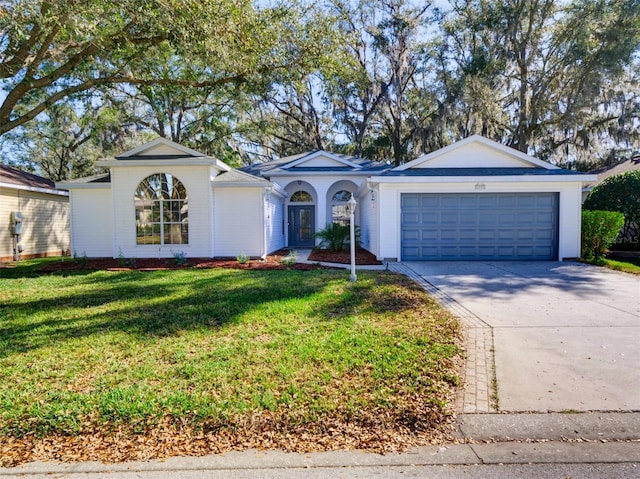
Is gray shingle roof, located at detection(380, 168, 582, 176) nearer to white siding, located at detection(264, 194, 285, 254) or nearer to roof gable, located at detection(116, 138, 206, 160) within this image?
white siding, located at detection(264, 194, 285, 254)

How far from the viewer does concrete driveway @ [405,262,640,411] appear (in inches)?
146

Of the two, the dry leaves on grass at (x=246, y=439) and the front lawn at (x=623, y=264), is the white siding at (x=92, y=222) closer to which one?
the dry leaves on grass at (x=246, y=439)

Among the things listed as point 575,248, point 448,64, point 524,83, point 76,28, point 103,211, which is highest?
point 448,64

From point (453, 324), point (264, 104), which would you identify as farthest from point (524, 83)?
point (453, 324)

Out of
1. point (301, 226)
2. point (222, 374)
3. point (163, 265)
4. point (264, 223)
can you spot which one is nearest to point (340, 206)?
point (301, 226)

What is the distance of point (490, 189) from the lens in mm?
12070

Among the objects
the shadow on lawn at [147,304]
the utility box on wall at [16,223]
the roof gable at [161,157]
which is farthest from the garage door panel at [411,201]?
the utility box on wall at [16,223]

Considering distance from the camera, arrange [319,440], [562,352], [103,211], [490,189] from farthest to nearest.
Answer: [103,211], [490,189], [562,352], [319,440]

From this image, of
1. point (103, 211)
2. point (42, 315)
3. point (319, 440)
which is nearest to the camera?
point (319, 440)

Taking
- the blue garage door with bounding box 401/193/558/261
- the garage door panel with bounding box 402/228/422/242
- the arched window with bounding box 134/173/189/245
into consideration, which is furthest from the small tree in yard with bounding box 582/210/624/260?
the arched window with bounding box 134/173/189/245

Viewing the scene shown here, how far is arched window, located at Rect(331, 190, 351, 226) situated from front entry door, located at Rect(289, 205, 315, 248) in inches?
41.7

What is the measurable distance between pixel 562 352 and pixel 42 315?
23.9ft

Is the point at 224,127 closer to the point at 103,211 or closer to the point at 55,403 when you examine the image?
the point at 103,211

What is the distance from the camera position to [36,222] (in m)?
16.5
